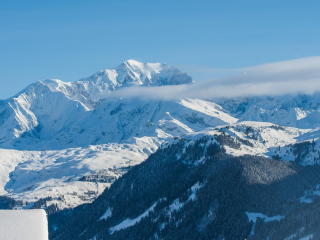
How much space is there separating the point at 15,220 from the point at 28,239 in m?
3.89

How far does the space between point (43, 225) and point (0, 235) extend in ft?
16.8

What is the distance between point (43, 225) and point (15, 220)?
285 cm

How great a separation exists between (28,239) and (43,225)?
3.53 metres

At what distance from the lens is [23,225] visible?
2013 inches

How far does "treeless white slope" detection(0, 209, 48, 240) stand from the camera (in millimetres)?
49000

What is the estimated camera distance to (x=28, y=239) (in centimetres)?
4897

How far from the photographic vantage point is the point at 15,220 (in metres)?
52.0

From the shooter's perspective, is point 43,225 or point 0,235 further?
point 43,225

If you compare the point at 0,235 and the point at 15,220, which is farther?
the point at 15,220

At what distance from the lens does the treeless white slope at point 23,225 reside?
1929 inches

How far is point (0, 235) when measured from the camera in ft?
159

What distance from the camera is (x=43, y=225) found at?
5238cm
